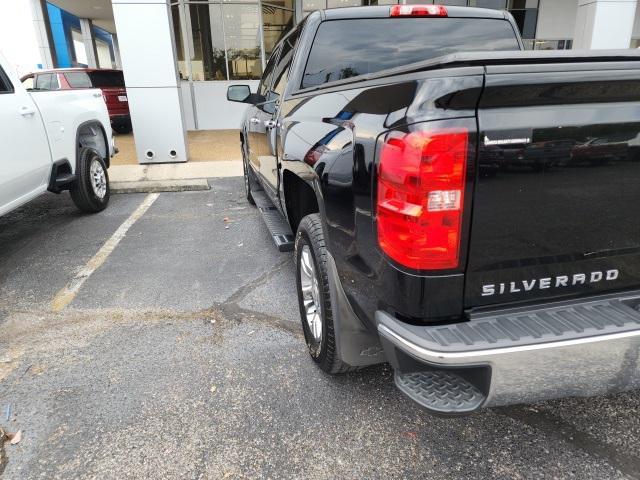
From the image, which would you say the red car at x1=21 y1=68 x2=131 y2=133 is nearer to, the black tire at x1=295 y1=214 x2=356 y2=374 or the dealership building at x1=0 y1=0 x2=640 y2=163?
the dealership building at x1=0 y1=0 x2=640 y2=163

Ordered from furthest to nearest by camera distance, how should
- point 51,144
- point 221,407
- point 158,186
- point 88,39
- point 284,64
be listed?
point 88,39 → point 158,186 → point 51,144 → point 284,64 → point 221,407

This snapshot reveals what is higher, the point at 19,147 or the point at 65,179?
the point at 19,147

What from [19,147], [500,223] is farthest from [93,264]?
[500,223]

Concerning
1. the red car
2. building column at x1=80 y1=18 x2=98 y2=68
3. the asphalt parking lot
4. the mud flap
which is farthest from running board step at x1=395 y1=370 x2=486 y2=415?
building column at x1=80 y1=18 x2=98 y2=68

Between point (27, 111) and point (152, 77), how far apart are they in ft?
13.9

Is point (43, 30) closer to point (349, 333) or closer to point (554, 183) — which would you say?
point (349, 333)

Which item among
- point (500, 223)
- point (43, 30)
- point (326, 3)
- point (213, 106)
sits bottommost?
point (213, 106)

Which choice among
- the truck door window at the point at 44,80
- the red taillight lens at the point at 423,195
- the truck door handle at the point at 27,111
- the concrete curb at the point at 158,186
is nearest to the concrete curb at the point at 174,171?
the concrete curb at the point at 158,186

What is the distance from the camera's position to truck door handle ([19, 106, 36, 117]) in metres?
4.52

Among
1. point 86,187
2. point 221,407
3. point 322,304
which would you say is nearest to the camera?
point 322,304

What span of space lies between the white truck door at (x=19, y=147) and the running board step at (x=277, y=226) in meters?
2.22

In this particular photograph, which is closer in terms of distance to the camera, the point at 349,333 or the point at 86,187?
the point at 349,333

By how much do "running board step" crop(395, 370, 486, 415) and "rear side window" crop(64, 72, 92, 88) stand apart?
43.3ft

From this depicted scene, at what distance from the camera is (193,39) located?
1333 cm
